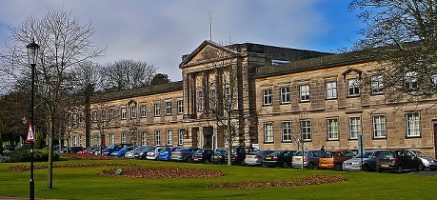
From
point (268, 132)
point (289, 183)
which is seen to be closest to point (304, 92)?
point (268, 132)

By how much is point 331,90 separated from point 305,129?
16.8 ft

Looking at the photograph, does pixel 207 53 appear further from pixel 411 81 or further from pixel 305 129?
pixel 411 81

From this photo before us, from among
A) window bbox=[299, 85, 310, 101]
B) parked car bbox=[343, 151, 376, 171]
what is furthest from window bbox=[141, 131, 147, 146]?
parked car bbox=[343, 151, 376, 171]

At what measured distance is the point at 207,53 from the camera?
75812 millimetres

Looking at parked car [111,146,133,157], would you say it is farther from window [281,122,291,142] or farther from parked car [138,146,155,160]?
window [281,122,291,142]

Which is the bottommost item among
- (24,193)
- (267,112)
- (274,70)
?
(24,193)

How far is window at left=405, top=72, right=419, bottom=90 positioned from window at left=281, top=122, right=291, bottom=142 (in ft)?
136

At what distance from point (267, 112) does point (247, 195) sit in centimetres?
4652

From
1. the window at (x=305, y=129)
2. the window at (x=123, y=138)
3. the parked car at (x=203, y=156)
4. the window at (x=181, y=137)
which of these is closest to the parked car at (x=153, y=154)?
the parked car at (x=203, y=156)

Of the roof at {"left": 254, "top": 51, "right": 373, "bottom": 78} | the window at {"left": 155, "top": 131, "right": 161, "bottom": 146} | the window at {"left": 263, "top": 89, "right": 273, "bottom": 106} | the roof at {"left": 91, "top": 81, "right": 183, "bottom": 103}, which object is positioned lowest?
the window at {"left": 155, "top": 131, "right": 161, "bottom": 146}

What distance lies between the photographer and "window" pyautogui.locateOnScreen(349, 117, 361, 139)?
60.0 m

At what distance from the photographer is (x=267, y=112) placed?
69.2 m

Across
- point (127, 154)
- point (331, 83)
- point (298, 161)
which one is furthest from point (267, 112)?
point (298, 161)

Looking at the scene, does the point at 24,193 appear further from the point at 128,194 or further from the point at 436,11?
the point at 436,11
